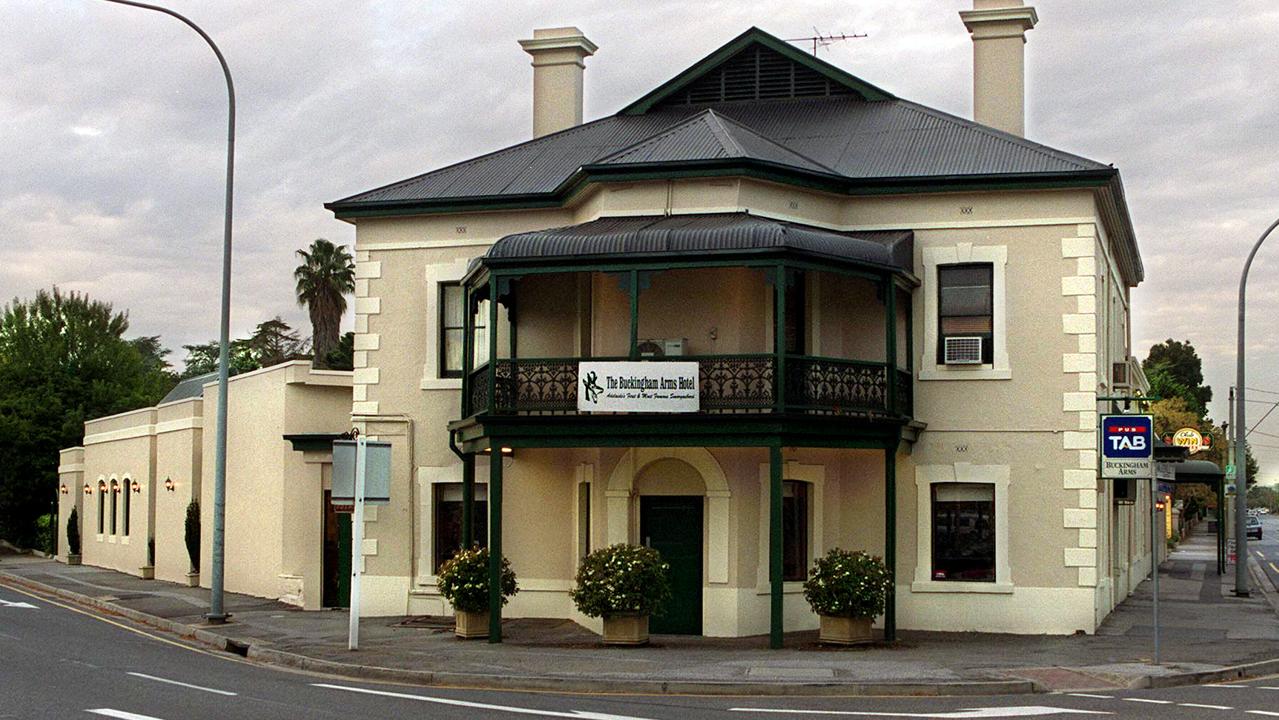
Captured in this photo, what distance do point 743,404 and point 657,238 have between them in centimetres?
249

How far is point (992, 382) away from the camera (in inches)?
869

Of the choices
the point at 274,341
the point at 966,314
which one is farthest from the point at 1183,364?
the point at 966,314

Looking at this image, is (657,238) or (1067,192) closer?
(657,238)

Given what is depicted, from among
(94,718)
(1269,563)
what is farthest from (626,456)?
(1269,563)

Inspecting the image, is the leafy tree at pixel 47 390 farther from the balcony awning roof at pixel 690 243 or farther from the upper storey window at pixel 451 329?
the balcony awning roof at pixel 690 243

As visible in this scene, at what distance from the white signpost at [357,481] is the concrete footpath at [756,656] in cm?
81

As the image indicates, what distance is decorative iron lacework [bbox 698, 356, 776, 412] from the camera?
64.8 ft

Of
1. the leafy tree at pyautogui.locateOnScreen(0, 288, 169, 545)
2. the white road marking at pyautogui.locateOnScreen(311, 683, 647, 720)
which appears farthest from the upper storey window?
the leafy tree at pyautogui.locateOnScreen(0, 288, 169, 545)

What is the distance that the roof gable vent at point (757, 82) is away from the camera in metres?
26.2

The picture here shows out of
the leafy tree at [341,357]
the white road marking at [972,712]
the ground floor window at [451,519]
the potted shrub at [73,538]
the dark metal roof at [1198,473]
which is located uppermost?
the leafy tree at [341,357]

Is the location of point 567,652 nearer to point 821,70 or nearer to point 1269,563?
point 821,70

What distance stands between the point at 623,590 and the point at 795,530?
154 inches

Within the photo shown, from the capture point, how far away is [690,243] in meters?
19.9

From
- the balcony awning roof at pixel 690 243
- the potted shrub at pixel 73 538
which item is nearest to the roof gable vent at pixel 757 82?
the balcony awning roof at pixel 690 243
